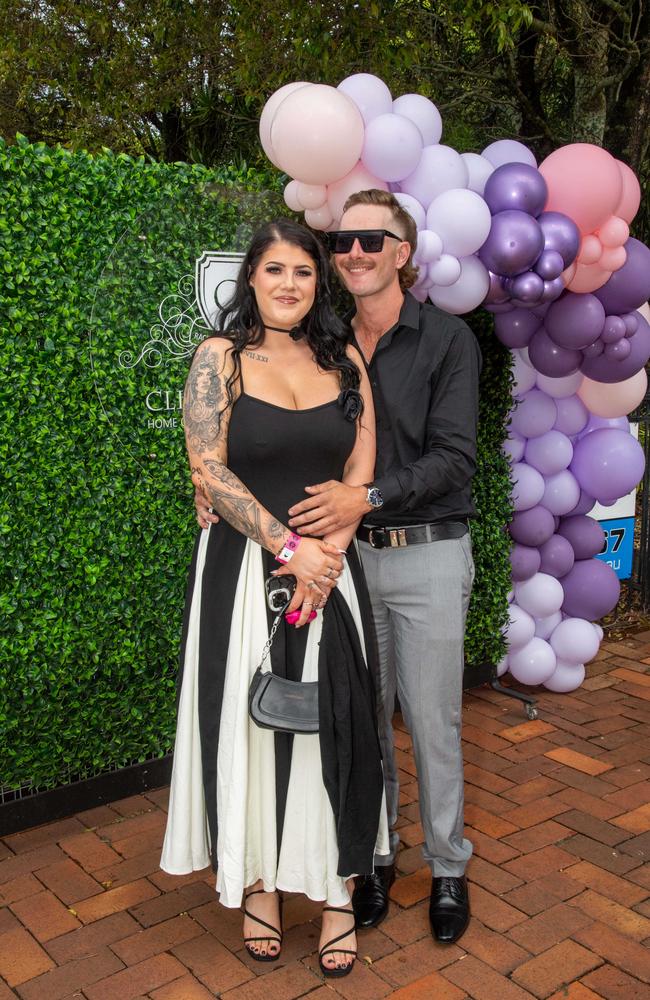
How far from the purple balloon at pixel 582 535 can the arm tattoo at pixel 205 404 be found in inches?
107

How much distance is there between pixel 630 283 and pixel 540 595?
1.58m

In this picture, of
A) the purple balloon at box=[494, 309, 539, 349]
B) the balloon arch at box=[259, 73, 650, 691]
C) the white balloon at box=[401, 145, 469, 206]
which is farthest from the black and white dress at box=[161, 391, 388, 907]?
the purple balloon at box=[494, 309, 539, 349]

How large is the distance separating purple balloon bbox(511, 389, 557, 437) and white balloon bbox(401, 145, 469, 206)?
1.29 m

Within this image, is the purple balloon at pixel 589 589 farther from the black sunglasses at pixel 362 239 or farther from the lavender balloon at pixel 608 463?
the black sunglasses at pixel 362 239

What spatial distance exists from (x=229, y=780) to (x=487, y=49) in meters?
6.47

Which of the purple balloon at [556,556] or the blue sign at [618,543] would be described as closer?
the purple balloon at [556,556]

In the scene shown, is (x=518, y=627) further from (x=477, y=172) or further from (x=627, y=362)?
(x=477, y=172)

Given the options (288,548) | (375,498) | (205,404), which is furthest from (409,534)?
(205,404)

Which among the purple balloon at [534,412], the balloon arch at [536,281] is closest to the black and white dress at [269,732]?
the balloon arch at [536,281]

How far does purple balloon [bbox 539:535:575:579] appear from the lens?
4.60 meters

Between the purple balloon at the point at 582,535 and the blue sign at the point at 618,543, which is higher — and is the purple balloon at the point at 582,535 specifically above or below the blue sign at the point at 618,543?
above

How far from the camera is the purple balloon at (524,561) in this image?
454 cm

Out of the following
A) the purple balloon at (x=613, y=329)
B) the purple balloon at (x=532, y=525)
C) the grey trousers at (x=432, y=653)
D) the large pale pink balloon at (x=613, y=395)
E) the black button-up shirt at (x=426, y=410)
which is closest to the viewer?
the black button-up shirt at (x=426, y=410)

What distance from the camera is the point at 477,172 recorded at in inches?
140
